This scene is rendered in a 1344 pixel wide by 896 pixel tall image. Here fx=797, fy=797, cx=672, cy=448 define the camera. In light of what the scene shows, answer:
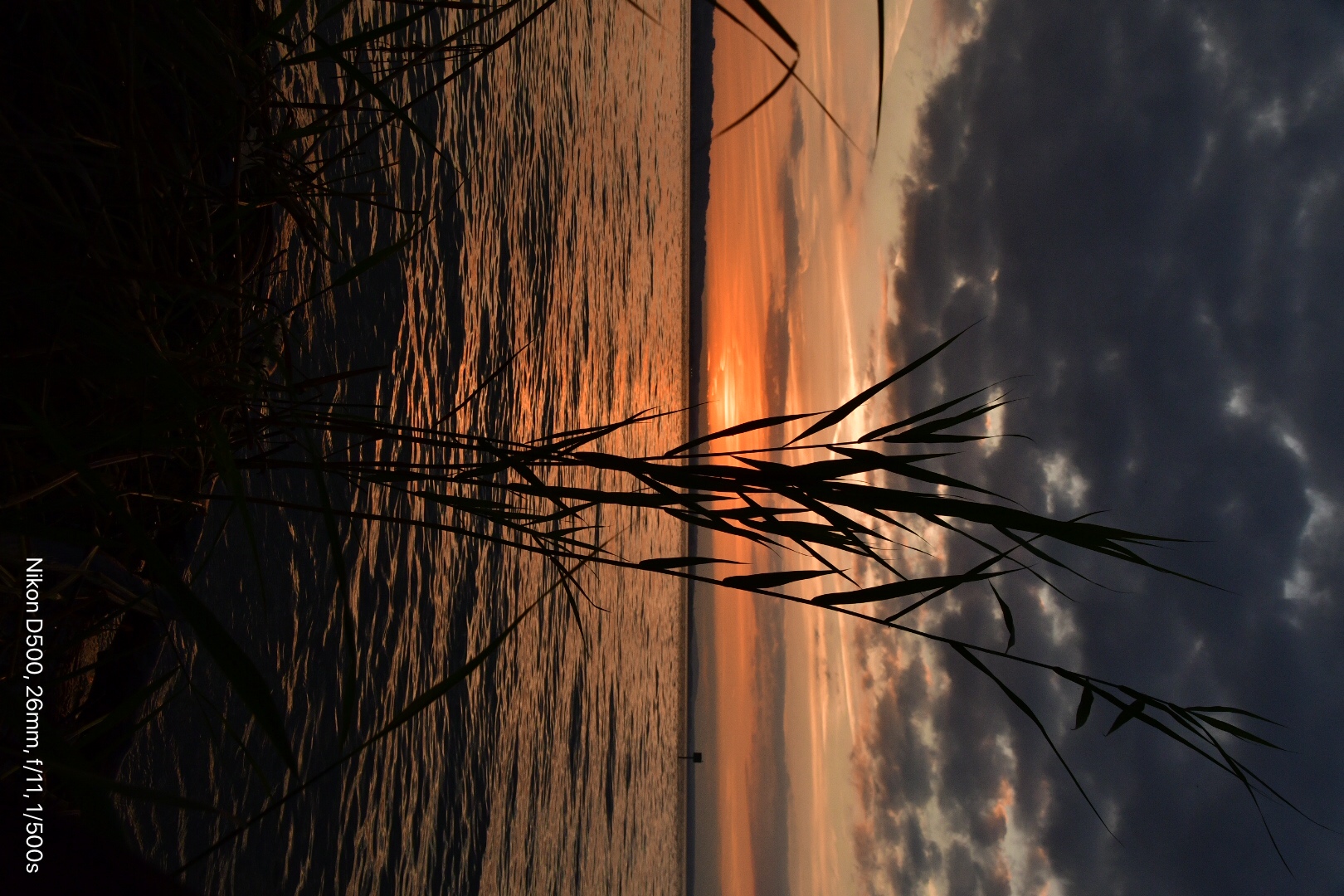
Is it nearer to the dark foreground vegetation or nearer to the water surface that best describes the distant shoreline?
the water surface

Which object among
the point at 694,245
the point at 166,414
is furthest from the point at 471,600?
the point at 694,245

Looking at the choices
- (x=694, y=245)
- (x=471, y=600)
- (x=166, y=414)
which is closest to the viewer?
(x=166, y=414)

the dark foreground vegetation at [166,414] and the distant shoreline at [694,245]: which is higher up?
the distant shoreline at [694,245]

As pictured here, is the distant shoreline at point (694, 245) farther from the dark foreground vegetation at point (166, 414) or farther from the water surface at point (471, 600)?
the dark foreground vegetation at point (166, 414)

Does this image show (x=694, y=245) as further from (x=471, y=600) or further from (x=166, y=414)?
(x=166, y=414)

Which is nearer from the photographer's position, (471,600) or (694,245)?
(471,600)

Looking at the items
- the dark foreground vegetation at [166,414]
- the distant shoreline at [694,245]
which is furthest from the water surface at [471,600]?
the distant shoreline at [694,245]

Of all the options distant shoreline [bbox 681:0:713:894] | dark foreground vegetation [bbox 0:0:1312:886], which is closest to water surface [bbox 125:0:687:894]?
dark foreground vegetation [bbox 0:0:1312:886]

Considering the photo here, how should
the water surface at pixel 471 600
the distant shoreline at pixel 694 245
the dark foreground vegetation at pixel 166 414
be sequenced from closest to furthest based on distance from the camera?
the dark foreground vegetation at pixel 166 414 → the water surface at pixel 471 600 → the distant shoreline at pixel 694 245

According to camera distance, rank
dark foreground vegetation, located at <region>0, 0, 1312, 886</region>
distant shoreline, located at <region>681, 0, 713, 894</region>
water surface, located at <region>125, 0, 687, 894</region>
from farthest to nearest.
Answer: distant shoreline, located at <region>681, 0, 713, 894</region>
water surface, located at <region>125, 0, 687, 894</region>
dark foreground vegetation, located at <region>0, 0, 1312, 886</region>

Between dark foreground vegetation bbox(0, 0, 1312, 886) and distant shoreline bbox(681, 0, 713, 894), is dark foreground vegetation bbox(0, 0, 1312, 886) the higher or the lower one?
the lower one

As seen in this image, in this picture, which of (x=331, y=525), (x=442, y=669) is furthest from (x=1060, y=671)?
(x=442, y=669)

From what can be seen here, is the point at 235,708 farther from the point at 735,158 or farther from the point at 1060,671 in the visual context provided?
the point at 735,158

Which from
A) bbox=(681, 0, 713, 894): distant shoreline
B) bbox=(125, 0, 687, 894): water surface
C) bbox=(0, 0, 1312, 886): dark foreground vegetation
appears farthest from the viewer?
bbox=(681, 0, 713, 894): distant shoreline
